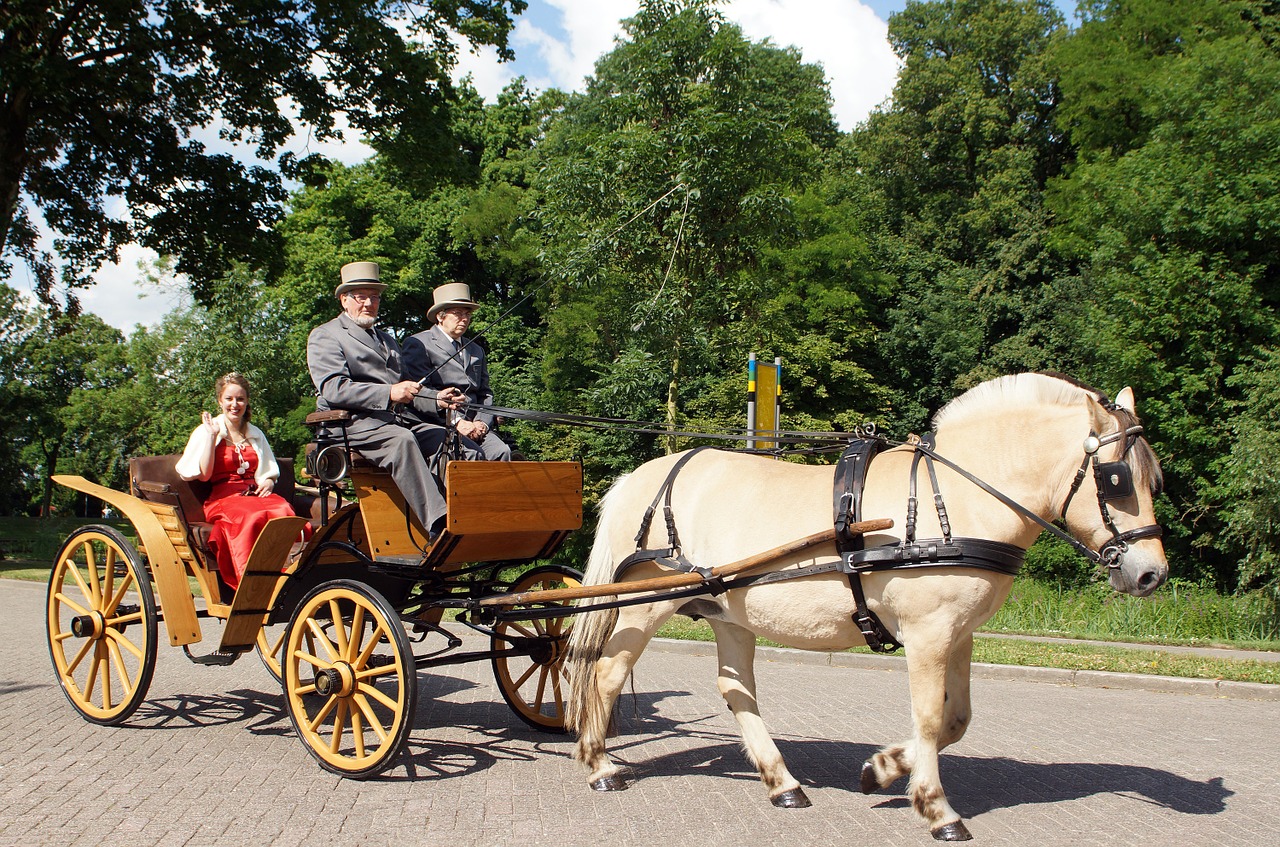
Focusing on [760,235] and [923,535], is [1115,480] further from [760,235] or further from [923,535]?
[760,235]

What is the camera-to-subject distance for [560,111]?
36875 millimetres

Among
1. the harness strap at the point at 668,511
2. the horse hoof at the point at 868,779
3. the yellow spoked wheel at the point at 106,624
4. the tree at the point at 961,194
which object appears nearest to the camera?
the horse hoof at the point at 868,779

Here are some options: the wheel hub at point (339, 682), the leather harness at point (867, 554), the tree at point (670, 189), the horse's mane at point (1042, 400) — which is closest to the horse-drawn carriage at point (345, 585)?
the wheel hub at point (339, 682)

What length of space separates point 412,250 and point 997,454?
110 feet

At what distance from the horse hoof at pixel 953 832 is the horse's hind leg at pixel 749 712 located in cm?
69

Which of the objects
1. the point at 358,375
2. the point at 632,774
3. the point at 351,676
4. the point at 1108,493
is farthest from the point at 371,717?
the point at 1108,493

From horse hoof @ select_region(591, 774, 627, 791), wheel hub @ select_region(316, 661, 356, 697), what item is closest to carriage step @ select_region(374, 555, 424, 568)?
wheel hub @ select_region(316, 661, 356, 697)

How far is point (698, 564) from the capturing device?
17.3 ft

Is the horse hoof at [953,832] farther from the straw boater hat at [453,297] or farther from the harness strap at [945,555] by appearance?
the straw boater hat at [453,297]

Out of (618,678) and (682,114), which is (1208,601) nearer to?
(682,114)

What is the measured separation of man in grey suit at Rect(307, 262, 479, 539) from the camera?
5613mm

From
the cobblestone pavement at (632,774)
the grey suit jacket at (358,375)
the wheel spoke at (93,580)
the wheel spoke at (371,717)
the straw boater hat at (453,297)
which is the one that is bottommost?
the cobblestone pavement at (632,774)

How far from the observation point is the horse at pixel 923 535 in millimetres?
4500

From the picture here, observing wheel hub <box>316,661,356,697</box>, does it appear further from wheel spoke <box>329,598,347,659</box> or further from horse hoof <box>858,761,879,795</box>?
horse hoof <box>858,761,879,795</box>
